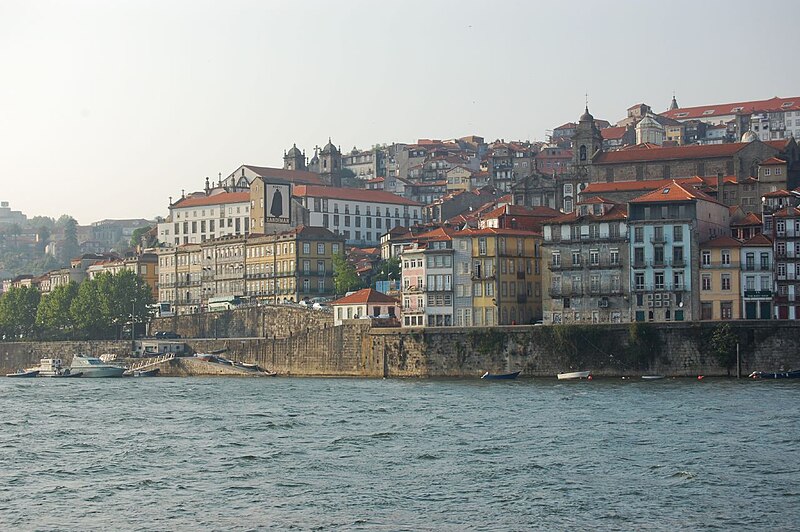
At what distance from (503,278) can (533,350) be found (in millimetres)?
11045

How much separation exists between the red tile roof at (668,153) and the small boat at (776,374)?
154ft

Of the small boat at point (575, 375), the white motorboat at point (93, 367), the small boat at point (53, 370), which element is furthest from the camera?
the small boat at point (53, 370)

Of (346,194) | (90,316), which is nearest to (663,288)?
(90,316)

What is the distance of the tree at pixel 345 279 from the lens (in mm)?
122625

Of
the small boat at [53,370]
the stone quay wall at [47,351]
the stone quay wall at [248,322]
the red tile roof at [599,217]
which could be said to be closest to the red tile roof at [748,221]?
the red tile roof at [599,217]

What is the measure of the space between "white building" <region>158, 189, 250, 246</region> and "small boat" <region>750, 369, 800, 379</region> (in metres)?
78.9

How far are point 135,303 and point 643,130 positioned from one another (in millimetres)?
71472

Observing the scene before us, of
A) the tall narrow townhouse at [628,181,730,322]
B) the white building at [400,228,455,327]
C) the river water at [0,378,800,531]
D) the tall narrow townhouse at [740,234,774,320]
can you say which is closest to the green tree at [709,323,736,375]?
the river water at [0,378,800,531]

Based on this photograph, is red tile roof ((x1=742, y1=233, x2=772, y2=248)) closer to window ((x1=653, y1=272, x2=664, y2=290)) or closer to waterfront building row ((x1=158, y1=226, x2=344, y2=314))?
window ((x1=653, y1=272, x2=664, y2=290))

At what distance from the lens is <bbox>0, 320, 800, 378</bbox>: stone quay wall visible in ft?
271

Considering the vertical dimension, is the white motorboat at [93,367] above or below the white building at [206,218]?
below

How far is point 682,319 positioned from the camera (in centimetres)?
9075

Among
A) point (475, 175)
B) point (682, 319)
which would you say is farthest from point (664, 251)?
point (475, 175)

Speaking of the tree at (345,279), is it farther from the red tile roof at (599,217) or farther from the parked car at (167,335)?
the red tile roof at (599,217)
